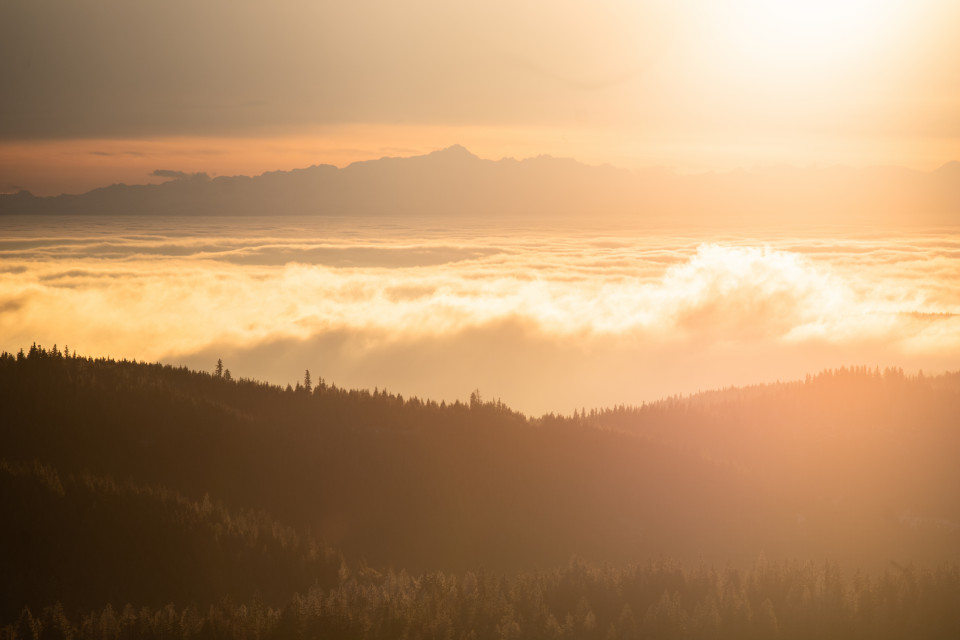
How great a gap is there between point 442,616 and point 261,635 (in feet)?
123

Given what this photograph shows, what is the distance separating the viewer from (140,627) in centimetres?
16612

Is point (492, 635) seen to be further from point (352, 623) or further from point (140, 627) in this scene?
point (140, 627)

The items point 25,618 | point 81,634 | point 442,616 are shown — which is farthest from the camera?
point 442,616

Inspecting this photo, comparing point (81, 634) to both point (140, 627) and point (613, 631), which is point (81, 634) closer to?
point (140, 627)

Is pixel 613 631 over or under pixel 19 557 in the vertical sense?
under

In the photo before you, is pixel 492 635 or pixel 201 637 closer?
pixel 201 637

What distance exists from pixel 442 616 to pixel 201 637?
4809 centimetres

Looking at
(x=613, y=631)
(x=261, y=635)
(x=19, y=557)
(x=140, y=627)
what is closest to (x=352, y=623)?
(x=261, y=635)

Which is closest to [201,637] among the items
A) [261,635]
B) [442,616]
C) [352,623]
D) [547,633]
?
[261,635]

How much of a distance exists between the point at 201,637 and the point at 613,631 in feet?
286

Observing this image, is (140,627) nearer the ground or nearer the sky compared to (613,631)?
nearer the sky

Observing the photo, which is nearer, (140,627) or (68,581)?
(140,627)

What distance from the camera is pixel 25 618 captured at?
174m

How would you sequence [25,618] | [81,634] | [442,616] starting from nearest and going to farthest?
[81,634] < [25,618] < [442,616]
